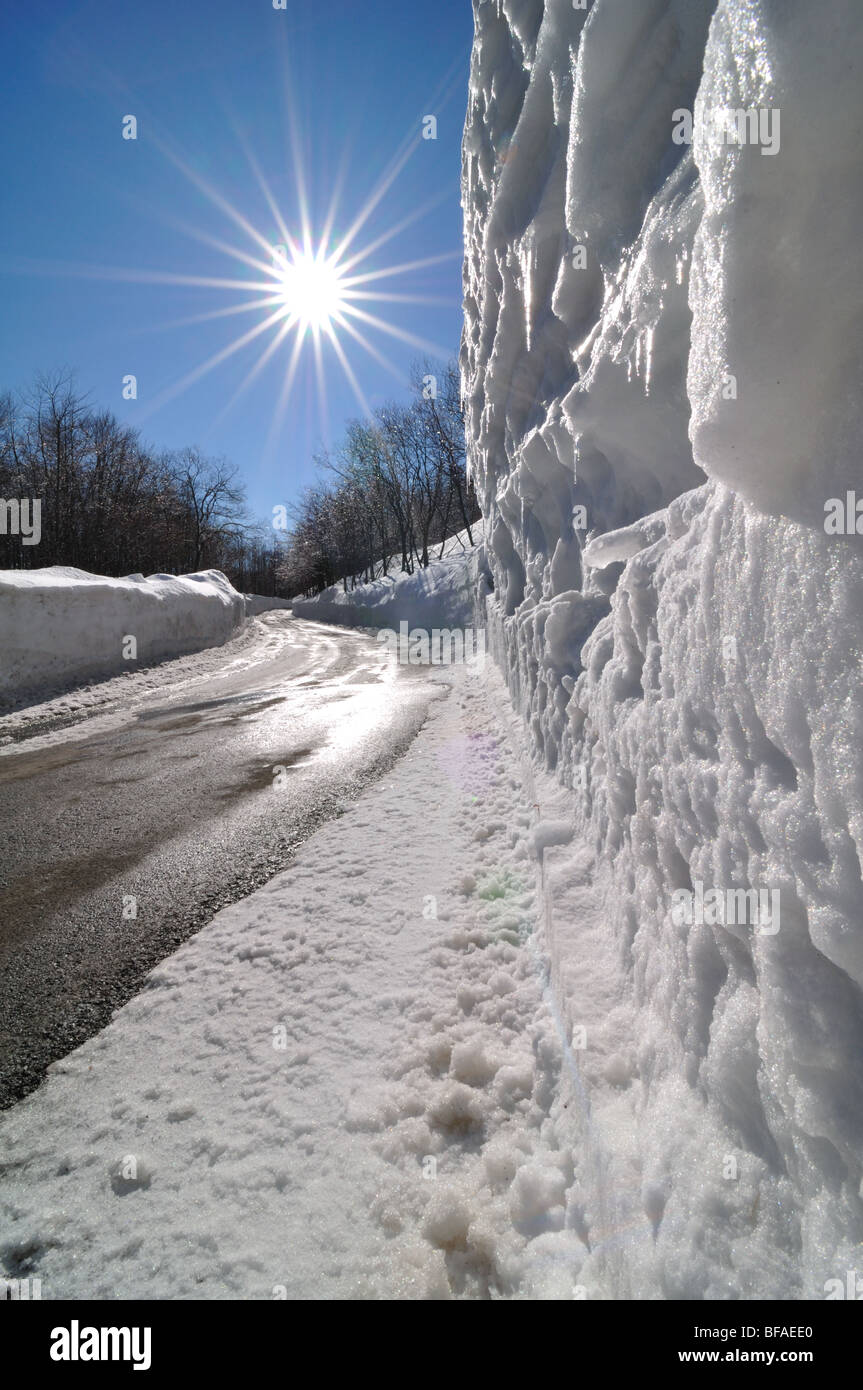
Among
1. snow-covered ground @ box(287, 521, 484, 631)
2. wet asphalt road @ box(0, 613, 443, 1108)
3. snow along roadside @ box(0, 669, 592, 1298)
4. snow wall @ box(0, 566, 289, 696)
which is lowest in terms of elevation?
snow along roadside @ box(0, 669, 592, 1298)

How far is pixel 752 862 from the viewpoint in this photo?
3.34 feet

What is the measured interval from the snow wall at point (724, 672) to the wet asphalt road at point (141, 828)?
1.78 metres

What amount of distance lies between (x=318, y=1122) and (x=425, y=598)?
19.4 metres

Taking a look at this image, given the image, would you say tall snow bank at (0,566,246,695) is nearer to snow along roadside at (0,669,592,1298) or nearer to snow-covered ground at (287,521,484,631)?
snow-covered ground at (287,521,484,631)

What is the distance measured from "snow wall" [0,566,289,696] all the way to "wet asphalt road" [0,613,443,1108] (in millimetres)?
2023

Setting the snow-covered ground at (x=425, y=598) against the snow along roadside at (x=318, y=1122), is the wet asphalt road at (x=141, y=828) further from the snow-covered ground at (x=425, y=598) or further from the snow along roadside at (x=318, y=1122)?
the snow-covered ground at (x=425, y=598)

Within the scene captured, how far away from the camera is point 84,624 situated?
30.1 ft

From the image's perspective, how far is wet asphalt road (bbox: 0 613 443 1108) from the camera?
7.20ft

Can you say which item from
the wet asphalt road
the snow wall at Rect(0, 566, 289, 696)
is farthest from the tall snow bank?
the wet asphalt road

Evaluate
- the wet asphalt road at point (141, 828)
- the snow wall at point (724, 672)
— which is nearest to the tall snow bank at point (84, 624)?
the wet asphalt road at point (141, 828)

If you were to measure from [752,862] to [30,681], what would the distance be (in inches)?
369

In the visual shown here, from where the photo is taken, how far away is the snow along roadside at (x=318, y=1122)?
1262 mm

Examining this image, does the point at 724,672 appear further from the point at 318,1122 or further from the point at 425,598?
the point at 425,598
